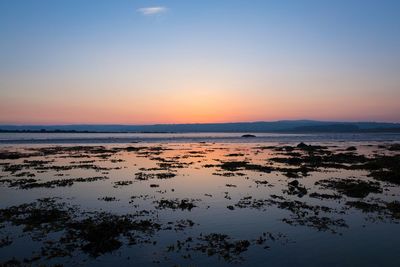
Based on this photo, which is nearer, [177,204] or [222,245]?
[222,245]

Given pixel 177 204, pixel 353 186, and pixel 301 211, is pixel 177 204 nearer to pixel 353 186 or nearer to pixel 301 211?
pixel 301 211

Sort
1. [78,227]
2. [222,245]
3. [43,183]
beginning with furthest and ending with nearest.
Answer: [43,183], [78,227], [222,245]

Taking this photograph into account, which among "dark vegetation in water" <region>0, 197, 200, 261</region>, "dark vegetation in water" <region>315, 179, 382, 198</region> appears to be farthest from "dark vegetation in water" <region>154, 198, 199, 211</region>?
"dark vegetation in water" <region>315, 179, 382, 198</region>

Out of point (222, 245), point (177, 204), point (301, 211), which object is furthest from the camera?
point (177, 204)

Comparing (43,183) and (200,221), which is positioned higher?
(43,183)

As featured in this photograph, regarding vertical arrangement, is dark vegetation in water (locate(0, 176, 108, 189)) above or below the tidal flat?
above

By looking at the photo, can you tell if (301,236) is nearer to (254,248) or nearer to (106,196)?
(254,248)

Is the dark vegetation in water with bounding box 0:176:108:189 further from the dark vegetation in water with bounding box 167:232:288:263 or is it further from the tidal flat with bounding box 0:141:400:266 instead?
the dark vegetation in water with bounding box 167:232:288:263

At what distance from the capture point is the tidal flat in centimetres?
1195

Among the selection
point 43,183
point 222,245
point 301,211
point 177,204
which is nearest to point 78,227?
point 177,204

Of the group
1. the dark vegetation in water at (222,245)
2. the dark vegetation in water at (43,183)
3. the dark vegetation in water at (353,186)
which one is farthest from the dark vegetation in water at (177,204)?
the dark vegetation in water at (353,186)

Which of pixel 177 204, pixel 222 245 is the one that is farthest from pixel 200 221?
pixel 177 204

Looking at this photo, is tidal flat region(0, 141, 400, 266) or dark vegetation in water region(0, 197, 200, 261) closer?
tidal flat region(0, 141, 400, 266)

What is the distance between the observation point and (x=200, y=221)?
16297 mm
